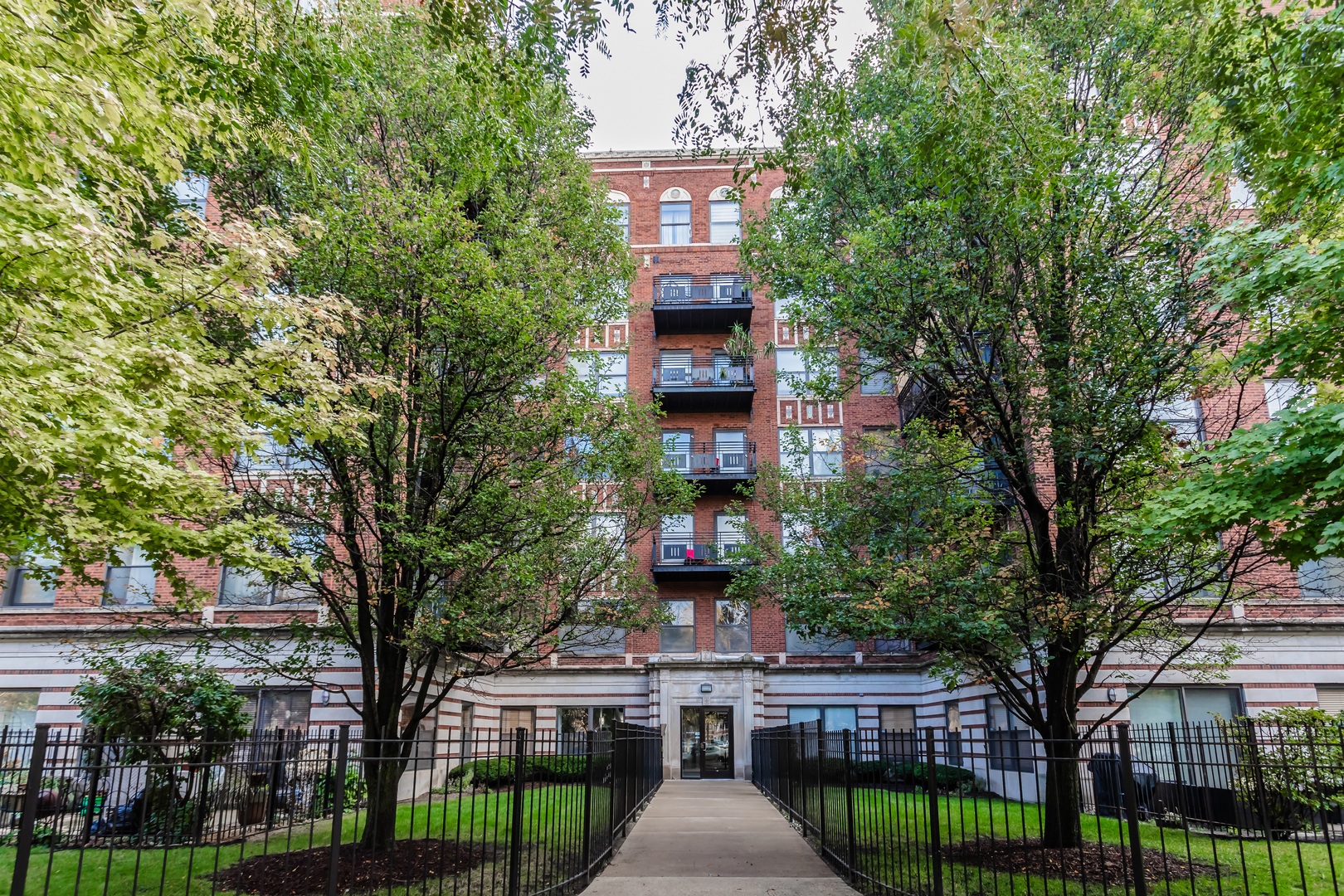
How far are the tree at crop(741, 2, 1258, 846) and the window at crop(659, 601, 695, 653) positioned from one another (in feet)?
55.8

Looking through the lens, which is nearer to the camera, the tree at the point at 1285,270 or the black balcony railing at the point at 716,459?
the tree at the point at 1285,270

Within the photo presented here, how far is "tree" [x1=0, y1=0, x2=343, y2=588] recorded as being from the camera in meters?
6.95

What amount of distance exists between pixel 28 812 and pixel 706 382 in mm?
27114

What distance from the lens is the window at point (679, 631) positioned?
1178 inches

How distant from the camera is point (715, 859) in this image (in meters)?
11.6

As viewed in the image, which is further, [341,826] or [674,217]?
[674,217]

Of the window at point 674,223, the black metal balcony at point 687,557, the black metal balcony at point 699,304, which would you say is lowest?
the black metal balcony at point 687,557

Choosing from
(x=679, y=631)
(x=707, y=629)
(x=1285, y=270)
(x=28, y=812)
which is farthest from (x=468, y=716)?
(x=1285, y=270)

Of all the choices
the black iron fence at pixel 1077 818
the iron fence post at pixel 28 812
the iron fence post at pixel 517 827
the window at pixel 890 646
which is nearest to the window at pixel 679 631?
the window at pixel 890 646

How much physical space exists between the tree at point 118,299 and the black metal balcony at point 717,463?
67.0ft

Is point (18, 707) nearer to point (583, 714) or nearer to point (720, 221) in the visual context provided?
point (583, 714)

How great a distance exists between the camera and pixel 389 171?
1266 centimetres

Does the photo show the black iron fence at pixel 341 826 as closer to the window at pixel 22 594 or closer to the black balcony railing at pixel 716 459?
the window at pixel 22 594

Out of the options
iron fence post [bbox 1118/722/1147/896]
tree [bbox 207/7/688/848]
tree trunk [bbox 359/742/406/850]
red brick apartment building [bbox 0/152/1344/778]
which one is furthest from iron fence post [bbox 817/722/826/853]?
red brick apartment building [bbox 0/152/1344/778]
